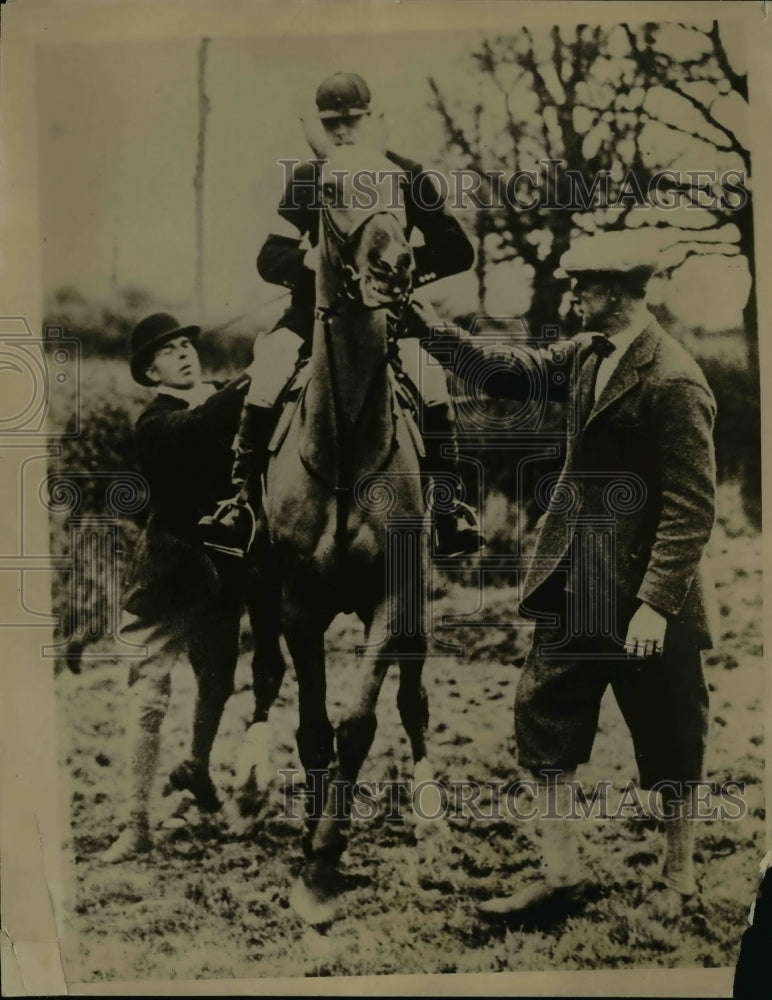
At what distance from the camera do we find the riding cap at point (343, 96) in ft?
7.79

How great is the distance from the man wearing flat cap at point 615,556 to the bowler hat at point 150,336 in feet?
1.93

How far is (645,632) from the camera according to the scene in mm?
2377

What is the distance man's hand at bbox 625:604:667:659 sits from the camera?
2.38 metres

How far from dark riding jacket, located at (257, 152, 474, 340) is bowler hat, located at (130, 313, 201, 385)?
215 millimetres

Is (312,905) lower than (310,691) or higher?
lower

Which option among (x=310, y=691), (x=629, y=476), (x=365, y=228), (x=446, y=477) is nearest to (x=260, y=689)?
(x=310, y=691)

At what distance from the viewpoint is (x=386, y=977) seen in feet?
7.88

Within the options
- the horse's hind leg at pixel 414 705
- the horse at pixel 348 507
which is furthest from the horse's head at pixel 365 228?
the horse's hind leg at pixel 414 705

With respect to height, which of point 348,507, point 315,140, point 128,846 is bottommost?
point 128,846

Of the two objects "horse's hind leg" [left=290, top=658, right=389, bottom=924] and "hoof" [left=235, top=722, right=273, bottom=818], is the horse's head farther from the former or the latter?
"hoof" [left=235, top=722, right=273, bottom=818]

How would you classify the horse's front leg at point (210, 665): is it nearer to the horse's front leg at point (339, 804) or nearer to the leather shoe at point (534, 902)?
the horse's front leg at point (339, 804)

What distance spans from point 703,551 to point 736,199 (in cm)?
78

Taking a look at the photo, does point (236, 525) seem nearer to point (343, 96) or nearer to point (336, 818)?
point (336, 818)

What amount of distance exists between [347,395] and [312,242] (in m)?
0.34
